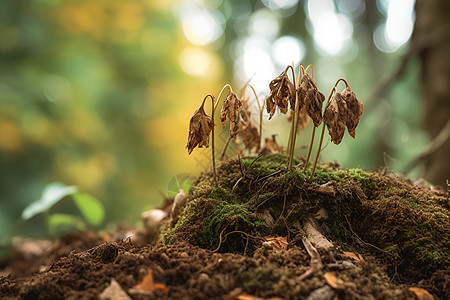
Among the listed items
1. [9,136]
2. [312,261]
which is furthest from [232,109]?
[9,136]

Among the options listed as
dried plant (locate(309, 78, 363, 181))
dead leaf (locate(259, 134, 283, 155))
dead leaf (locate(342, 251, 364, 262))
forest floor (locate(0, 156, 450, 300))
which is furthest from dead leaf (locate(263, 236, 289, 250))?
dead leaf (locate(259, 134, 283, 155))

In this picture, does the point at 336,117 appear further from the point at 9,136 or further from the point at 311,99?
the point at 9,136

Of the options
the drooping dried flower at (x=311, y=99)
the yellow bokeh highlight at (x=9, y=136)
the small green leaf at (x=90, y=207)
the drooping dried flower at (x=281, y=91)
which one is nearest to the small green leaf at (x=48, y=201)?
the small green leaf at (x=90, y=207)

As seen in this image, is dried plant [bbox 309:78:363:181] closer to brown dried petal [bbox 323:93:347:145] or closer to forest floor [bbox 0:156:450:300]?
brown dried petal [bbox 323:93:347:145]

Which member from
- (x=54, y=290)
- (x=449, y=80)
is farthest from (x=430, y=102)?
(x=54, y=290)

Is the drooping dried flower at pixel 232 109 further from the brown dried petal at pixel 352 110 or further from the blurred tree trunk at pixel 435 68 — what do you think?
the blurred tree trunk at pixel 435 68

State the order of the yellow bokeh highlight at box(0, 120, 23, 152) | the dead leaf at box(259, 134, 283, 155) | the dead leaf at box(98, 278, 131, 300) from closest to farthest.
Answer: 1. the dead leaf at box(98, 278, 131, 300)
2. the dead leaf at box(259, 134, 283, 155)
3. the yellow bokeh highlight at box(0, 120, 23, 152)

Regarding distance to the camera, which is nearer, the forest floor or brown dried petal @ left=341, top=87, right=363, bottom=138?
the forest floor
